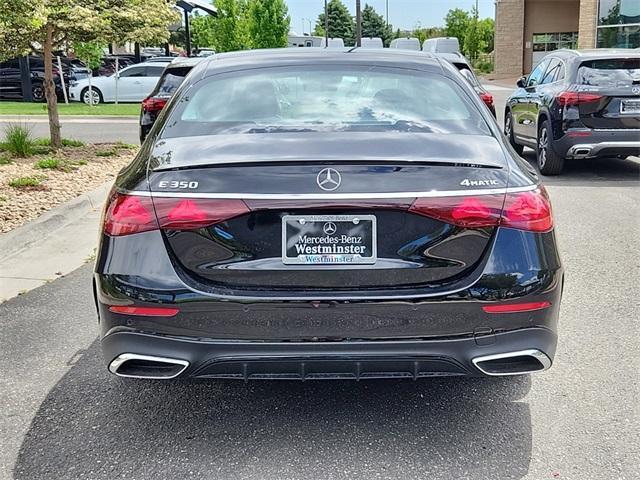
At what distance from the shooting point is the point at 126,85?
77.2 ft

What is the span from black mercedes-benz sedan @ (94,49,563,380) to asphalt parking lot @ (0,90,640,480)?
0.39 m

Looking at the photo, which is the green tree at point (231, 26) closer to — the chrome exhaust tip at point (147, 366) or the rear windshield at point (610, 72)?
the rear windshield at point (610, 72)

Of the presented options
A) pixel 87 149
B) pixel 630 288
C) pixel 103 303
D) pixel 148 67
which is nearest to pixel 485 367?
pixel 103 303

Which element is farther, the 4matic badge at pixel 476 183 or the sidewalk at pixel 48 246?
the sidewalk at pixel 48 246

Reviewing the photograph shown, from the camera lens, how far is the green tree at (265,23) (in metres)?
27.8

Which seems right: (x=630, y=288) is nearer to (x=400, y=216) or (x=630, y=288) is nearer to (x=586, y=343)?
(x=586, y=343)

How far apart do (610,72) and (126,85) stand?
17.4 m

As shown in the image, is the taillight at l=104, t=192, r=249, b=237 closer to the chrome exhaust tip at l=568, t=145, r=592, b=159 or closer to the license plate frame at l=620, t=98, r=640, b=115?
the chrome exhaust tip at l=568, t=145, r=592, b=159

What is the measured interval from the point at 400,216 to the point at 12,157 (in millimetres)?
8826

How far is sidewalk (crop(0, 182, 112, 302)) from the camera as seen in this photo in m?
5.62

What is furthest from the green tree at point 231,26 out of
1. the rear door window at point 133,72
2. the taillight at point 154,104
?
the taillight at point 154,104

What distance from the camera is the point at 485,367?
2.91 m

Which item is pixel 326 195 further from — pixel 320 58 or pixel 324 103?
pixel 320 58

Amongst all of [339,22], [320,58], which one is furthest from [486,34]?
[320,58]
